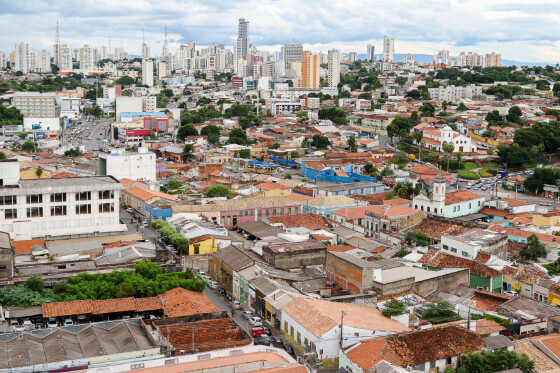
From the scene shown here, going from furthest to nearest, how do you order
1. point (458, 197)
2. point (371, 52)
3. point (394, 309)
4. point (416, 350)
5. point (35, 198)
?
1. point (371, 52)
2. point (458, 197)
3. point (35, 198)
4. point (394, 309)
5. point (416, 350)

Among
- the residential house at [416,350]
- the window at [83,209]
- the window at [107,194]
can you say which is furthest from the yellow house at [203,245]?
the residential house at [416,350]

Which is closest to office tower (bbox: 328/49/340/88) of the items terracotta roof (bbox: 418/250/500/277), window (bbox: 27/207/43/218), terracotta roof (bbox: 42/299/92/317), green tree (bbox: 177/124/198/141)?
green tree (bbox: 177/124/198/141)

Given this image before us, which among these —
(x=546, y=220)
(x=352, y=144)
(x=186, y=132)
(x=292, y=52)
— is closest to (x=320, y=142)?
(x=352, y=144)

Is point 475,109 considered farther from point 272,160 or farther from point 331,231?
point 331,231

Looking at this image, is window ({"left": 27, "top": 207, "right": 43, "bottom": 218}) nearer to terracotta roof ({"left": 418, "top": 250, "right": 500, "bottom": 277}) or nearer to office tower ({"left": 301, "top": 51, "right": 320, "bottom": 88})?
terracotta roof ({"left": 418, "top": 250, "right": 500, "bottom": 277})

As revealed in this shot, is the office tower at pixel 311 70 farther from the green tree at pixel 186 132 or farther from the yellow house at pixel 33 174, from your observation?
the yellow house at pixel 33 174

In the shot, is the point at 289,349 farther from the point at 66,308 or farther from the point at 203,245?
the point at 203,245
